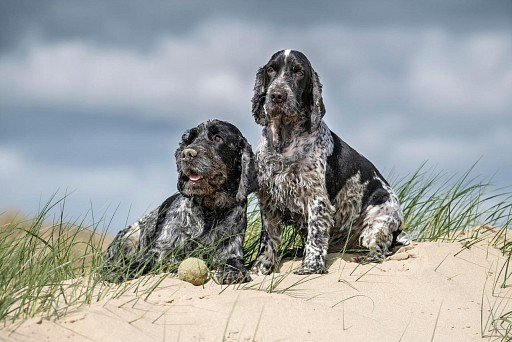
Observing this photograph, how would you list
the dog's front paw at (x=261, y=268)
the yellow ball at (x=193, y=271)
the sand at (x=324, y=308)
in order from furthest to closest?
the dog's front paw at (x=261, y=268), the yellow ball at (x=193, y=271), the sand at (x=324, y=308)

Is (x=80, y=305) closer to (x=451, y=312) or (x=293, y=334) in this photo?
(x=293, y=334)

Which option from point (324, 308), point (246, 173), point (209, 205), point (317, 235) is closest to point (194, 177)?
point (209, 205)

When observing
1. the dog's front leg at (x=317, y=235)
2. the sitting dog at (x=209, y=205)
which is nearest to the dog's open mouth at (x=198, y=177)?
the sitting dog at (x=209, y=205)

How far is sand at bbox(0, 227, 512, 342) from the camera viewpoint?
5.21 m

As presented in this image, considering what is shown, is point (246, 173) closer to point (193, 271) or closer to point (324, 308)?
point (193, 271)

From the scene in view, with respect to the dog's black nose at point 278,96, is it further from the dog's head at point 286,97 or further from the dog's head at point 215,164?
the dog's head at point 215,164

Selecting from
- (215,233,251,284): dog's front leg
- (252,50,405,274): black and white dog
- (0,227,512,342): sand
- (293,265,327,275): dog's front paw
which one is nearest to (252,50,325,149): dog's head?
(252,50,405,274): black and white dog

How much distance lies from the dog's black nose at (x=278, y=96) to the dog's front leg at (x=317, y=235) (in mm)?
1094

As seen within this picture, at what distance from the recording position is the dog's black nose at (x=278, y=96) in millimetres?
7316

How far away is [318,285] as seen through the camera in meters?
6.87

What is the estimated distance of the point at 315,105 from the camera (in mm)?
7695

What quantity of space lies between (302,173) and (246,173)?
0.83m

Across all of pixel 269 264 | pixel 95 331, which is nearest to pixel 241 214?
pixel 269 264

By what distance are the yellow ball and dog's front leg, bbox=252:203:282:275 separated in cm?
115
